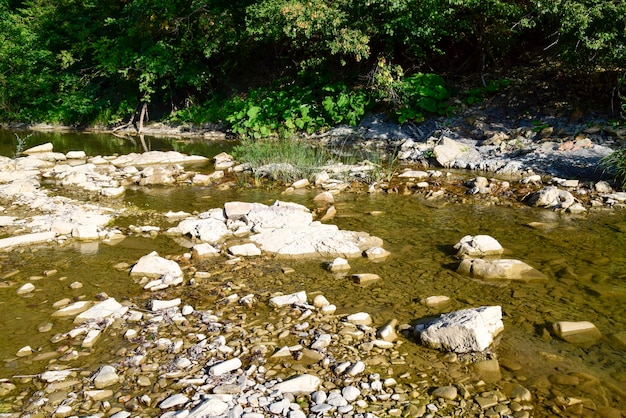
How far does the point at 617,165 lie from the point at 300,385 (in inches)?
286

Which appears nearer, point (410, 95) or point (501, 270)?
point (501, 270)

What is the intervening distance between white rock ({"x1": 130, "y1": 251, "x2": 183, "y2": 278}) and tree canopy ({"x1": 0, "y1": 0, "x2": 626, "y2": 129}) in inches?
317

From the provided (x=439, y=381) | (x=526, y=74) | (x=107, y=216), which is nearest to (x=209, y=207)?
(x=107, y=216)

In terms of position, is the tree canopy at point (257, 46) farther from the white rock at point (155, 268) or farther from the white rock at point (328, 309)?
the white rock at point (155, 268)

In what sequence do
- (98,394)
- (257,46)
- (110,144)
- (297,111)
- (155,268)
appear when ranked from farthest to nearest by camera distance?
(257,46)
(110,144)
(297,111)
(155,268)
(98,394)

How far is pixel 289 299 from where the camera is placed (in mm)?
4488

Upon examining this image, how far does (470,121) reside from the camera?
1227 cm

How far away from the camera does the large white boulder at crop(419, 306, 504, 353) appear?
3668 mm

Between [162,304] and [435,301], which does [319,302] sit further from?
[162,304]

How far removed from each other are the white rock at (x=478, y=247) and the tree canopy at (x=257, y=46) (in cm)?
553

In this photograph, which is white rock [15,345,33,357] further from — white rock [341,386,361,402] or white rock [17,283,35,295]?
white rock [341,386,361,402]

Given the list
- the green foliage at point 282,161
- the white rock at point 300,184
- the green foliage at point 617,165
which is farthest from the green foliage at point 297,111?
the green foliage at point 617,165

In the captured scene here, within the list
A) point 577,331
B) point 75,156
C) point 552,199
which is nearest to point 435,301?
point 577,331

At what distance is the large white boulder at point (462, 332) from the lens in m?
3.67
